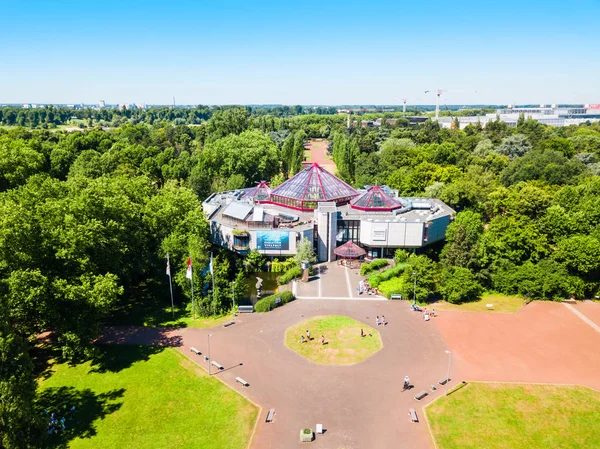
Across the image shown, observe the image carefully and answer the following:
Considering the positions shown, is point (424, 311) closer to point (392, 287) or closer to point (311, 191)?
point (392, 287)

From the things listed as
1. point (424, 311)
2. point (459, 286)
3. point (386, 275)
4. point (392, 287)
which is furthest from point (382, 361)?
point (386, 275)

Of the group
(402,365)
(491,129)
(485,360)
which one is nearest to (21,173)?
(402,365)

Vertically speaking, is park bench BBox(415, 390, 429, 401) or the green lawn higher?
park bench BBox(415, 390, 429, 401)

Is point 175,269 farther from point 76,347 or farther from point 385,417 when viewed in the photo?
point 385,417

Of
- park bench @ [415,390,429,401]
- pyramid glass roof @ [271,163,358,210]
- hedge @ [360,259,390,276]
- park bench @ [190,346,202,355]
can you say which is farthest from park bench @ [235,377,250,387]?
pyramid glass roof @ [271,163,358,210]

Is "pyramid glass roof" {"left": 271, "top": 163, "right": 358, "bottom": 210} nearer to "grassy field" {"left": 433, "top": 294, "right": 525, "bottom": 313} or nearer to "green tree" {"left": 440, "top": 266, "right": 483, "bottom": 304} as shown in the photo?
"green tree" {"left": 440, "top": 266, "right": 483, "bottom": 304}

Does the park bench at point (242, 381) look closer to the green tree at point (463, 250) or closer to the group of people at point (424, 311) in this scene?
the group of people at point (424, 311)
